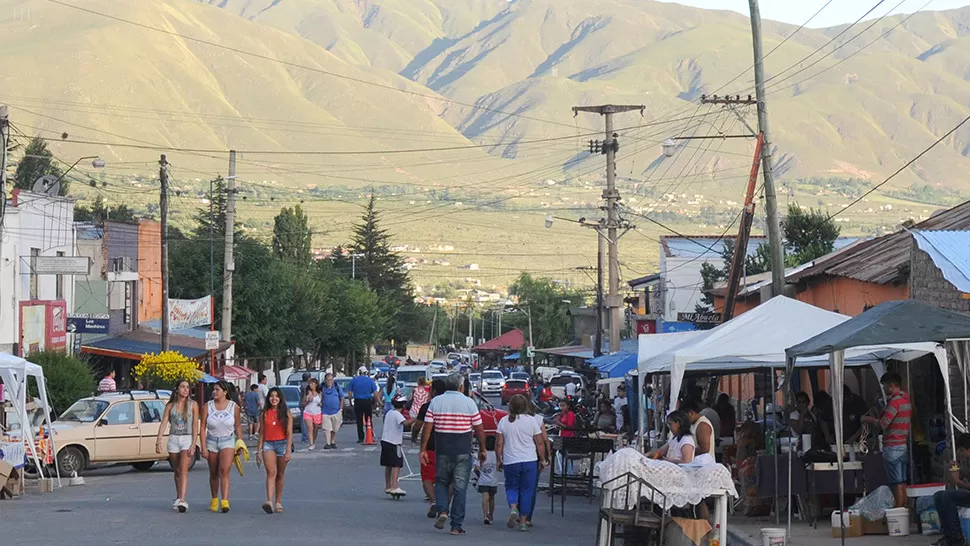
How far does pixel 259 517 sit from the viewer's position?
17344 mm

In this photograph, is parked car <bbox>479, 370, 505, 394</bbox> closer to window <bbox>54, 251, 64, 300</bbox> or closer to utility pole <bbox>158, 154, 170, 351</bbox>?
window <bbox>54, 251, 64, 300</bbox>

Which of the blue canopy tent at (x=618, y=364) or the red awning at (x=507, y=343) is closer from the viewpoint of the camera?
the blue canopy tent at (x=618, y=364)

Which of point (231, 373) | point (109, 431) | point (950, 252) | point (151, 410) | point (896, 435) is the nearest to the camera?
point (950, 252)

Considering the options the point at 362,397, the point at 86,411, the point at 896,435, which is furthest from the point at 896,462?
the point at 362,397

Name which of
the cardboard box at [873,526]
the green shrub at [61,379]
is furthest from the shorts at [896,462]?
the green shrub at [61,379]

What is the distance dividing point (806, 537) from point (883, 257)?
11.8 metres

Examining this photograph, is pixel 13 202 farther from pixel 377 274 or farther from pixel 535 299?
pixel 535 299

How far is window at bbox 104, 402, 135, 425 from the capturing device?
26859mm

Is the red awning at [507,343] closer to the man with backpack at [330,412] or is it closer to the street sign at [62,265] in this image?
the street sign at [62,265]

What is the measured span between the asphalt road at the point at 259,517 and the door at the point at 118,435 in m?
1.43

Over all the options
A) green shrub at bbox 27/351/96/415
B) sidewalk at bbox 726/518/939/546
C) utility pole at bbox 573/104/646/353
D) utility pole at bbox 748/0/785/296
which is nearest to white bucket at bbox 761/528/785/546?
sidewalk at bbox 726/518/939/546

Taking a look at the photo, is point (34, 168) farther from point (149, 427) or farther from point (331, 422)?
point (149, 427)

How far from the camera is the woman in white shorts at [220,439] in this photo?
17875 mm

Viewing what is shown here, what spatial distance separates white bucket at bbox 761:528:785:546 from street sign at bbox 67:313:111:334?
112 feet
